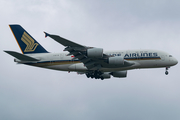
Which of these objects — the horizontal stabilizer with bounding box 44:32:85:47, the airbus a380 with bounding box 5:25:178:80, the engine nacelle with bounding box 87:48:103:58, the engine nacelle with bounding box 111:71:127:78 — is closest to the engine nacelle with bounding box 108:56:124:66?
the airbus a380 with bounding box 5:25:178:80

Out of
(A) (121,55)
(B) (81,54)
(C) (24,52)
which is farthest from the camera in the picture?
(C) (24,52)


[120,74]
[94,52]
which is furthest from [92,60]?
[120,74]

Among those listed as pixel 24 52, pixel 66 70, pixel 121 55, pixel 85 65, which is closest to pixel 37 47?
pixel 24 52

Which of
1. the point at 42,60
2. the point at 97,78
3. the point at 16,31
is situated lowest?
the point at 97,78

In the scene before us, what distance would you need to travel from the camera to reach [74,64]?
4447cm

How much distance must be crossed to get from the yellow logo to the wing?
388 inches

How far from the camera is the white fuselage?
43.3 m

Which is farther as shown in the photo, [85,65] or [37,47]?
[37,47]

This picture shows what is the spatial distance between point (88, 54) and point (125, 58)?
7.42 meters

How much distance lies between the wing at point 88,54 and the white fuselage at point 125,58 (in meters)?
1.52

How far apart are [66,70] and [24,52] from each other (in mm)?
8187

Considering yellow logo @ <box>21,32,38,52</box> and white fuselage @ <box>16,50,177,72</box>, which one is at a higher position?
yellow logo @ <box>21,32,38,52</box>

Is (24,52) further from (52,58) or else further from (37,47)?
(52,58)

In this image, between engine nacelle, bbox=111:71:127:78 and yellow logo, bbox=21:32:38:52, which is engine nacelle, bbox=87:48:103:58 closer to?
engine nacelle, bbox=111:71:127:78
